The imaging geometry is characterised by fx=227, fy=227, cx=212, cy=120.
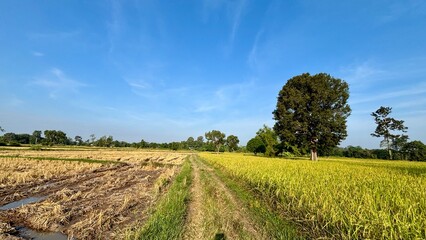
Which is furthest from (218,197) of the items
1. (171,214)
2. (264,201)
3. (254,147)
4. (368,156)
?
(368,156)

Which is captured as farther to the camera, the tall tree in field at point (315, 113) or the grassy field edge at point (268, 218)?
the tall tree in field at point (315, 113)

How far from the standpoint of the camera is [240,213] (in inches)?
274

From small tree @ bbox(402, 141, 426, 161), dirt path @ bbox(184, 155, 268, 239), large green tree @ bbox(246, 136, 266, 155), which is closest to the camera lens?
dirt path @ bbox(184, 155, 268, 239)

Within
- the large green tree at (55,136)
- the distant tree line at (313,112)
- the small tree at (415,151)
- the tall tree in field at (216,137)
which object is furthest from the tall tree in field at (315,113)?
the large green tree at (55,136)

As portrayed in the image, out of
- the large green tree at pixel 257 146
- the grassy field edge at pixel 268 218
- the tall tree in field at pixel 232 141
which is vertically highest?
the tall tree in field at pixel 232 141

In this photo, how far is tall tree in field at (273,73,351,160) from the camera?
32.5 meters

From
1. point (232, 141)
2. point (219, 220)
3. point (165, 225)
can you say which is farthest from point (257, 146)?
point (165, 225)

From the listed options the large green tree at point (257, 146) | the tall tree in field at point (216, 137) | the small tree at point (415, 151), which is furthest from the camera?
the tall tree in field at point (216, 137)

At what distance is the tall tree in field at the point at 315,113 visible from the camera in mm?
32541

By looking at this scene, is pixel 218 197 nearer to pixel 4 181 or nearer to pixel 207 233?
pixel 207 233

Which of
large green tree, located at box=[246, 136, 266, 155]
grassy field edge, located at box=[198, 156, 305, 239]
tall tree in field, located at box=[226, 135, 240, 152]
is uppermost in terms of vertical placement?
tall tree in field, located at box=[226, 135, 240, 152]

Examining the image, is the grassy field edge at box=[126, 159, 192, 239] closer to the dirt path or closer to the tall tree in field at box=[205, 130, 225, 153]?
the dirt path

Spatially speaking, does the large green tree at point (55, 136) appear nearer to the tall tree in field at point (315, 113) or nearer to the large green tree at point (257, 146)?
the large green tree at point (257, 146)

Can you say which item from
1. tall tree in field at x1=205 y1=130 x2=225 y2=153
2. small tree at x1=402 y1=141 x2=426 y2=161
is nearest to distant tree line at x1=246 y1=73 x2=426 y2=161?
small tree at x1=402 y1=141 x2=426 y2=161
